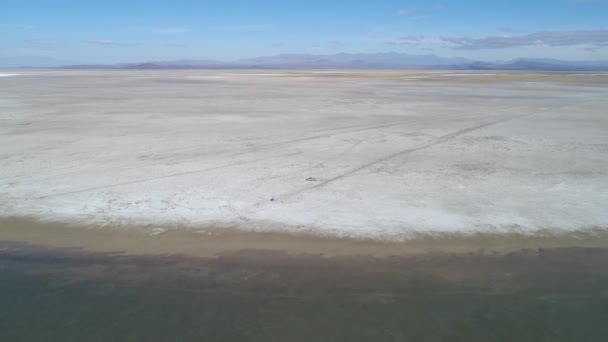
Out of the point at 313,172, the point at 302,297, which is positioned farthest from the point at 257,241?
the point at 313,172

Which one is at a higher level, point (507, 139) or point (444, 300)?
point (507, 139)

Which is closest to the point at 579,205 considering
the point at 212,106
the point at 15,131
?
the point at 15,131

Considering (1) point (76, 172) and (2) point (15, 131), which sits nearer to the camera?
(1) point (76, 172)

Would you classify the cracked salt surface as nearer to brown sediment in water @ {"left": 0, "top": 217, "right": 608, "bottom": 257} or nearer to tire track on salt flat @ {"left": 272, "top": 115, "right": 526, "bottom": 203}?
tire track on salt flat @ {"left": 272, "top": 115, "right": 526, "bottom": 203}

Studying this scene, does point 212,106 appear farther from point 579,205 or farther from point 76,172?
point 579,205

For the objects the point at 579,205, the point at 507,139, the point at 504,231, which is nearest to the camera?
the point at 504,231

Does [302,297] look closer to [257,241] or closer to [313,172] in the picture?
[257,241]

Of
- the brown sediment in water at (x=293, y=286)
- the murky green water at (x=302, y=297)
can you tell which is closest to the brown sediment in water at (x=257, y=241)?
the brown sediment in water at (x=293, y=286)
